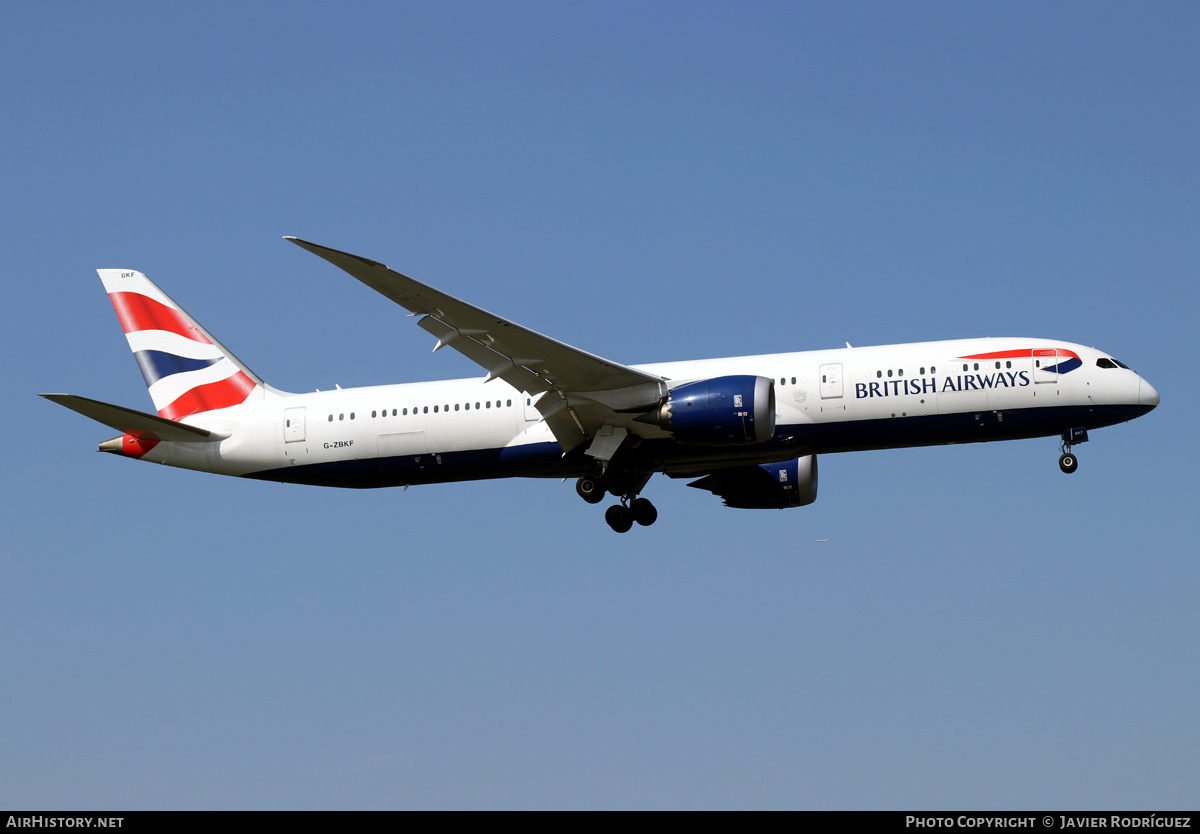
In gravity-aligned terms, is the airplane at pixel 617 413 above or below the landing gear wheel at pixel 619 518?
above

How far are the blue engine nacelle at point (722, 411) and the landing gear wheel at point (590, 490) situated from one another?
10.7 feet

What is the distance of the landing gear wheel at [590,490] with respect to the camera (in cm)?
3297

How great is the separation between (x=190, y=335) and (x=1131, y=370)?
84.9 feet

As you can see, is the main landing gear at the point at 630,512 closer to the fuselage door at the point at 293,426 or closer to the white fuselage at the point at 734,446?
the white fuselage at the point at 734,446

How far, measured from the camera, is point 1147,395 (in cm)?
3120

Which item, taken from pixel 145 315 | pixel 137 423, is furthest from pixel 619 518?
pixel 145 315

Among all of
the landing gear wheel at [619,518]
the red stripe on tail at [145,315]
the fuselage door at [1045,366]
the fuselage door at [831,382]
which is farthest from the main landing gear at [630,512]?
the red stripe on tail at [145,315]

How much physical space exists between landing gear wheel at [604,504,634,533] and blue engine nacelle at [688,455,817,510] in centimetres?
336

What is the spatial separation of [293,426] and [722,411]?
482 inches

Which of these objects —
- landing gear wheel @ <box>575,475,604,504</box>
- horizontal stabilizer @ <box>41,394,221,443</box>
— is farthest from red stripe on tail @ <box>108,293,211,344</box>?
landing gear wheel @ <box>575,475,604,504</box>

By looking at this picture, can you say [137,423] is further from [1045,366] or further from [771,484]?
[1045,366]

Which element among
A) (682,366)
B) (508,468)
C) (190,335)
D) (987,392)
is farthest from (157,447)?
(987,392)

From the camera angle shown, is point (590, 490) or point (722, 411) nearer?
point (722, 411)
